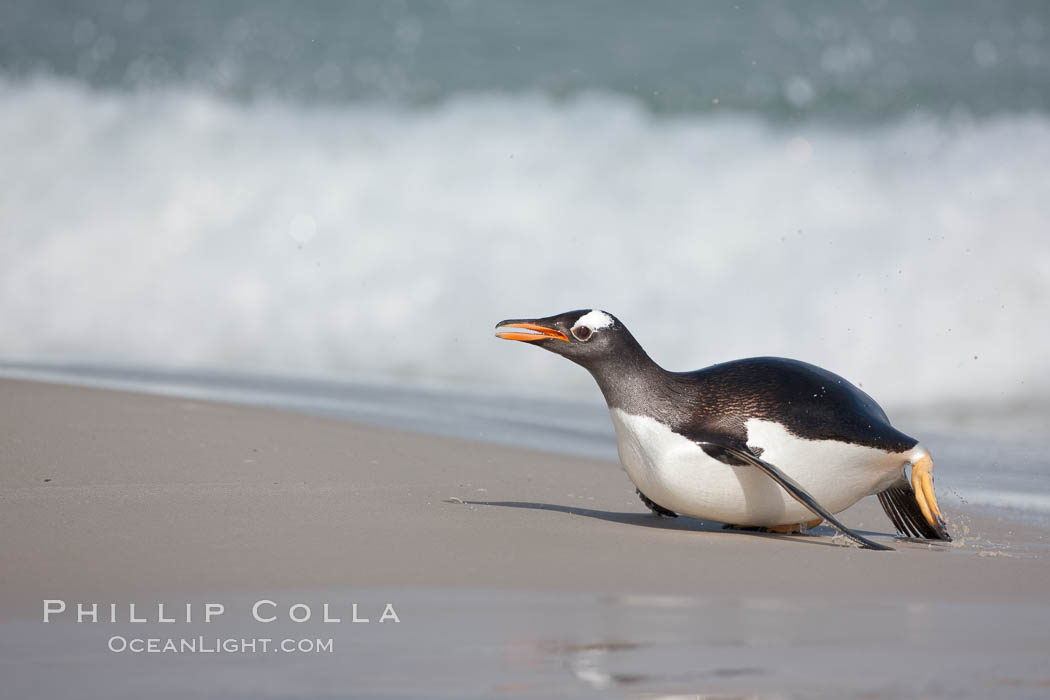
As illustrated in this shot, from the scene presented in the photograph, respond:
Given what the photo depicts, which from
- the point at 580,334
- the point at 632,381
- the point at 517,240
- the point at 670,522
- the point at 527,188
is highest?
the point at 527,188

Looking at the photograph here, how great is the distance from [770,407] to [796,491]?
0.30 meters

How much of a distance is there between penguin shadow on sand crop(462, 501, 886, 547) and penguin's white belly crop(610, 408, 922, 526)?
0.06 meters

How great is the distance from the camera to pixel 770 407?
445cm

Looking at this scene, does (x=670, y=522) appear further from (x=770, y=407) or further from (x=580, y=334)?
(x=580, y=334)

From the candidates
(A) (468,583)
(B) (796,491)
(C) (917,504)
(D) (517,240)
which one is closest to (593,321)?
(B) (796,491)

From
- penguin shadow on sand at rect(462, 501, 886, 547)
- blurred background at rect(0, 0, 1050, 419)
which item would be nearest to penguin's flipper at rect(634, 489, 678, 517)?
penguin shadow on sand at rect(462, 501, 886, 547)

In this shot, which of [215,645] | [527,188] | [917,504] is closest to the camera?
[215,645]

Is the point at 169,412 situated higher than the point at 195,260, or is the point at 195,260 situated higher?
the point at 195,260

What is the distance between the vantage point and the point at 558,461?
6004mm

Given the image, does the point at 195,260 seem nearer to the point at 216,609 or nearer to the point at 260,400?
the point at 260,400

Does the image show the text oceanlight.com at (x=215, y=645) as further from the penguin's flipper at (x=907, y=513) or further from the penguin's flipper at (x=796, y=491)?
the penguin's flipper at (x=907, y=513)

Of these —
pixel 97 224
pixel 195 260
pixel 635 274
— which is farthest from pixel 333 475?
pixel 97 224

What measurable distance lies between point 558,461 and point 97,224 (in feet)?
25.0

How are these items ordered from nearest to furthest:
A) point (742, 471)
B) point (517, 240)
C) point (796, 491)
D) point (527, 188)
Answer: point (796, 491)
point (742, 471)
point (517, 240)
point (527, 188)
